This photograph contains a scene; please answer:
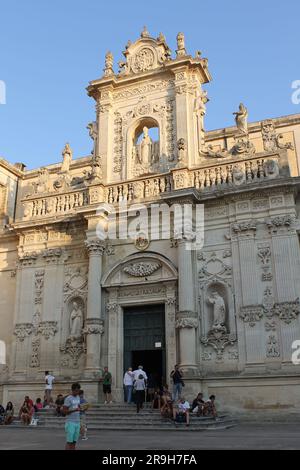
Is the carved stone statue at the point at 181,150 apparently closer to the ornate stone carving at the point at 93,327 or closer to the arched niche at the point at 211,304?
the arched niche at the point at 211,304

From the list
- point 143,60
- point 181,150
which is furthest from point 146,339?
point 143,60

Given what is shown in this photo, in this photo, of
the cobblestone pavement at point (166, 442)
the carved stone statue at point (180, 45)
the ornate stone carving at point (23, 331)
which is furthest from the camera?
the carved stone statue at point (180, 45)

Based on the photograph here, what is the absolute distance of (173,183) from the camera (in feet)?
66.3

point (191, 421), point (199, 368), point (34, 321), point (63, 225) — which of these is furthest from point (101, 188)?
point (191, 421)

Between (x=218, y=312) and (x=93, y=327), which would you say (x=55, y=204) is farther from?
(x=218, y=312)

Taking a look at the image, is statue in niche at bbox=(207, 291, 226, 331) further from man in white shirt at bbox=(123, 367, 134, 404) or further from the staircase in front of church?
man in white shirt at bbox=(123, 367, 134, 404)

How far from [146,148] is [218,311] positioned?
27.3 ft

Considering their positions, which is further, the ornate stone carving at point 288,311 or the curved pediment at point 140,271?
the curved pediment at point 140,271

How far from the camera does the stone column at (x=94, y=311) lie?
19000mm

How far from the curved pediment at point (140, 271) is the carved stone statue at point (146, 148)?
15.1 feet

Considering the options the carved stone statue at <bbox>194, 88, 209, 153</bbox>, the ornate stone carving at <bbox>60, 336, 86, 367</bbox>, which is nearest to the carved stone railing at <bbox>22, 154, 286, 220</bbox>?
the carved stone statue at <bbox>194, 88, 209, 153</bbox>

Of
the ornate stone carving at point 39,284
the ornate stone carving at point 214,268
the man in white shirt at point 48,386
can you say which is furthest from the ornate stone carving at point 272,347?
the ornate stone carving at point 39,284

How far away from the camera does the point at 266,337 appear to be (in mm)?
17375

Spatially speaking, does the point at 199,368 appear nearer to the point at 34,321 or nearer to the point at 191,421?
the point at 191,421
